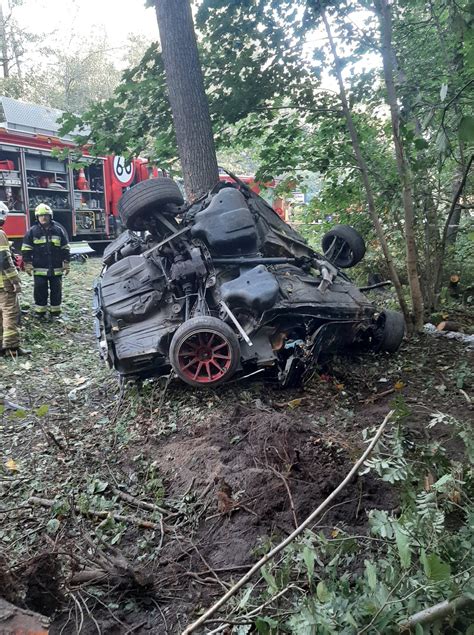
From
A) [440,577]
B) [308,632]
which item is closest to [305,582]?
[308,632]

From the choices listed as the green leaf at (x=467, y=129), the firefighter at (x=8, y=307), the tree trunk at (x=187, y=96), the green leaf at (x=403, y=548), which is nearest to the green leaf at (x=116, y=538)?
the green leaf at (x=403, y=548)

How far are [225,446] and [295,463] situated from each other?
65 cm

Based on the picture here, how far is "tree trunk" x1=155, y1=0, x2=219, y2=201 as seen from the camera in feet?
18.3

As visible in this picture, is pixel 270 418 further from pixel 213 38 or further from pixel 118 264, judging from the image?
pixel 213 38

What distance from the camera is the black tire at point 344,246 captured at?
6.00m

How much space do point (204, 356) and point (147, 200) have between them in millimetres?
1587

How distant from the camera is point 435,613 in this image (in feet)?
4.93

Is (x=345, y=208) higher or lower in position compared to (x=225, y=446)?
higher

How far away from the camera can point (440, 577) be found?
148 centimetres

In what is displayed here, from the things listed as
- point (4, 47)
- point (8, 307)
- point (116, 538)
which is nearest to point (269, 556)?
point (116, 538)

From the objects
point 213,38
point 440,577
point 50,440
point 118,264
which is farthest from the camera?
point 213,38

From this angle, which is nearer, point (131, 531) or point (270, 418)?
point (131, 531)

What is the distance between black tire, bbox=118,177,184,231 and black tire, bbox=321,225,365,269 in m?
2.06

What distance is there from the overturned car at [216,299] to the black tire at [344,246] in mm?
925
